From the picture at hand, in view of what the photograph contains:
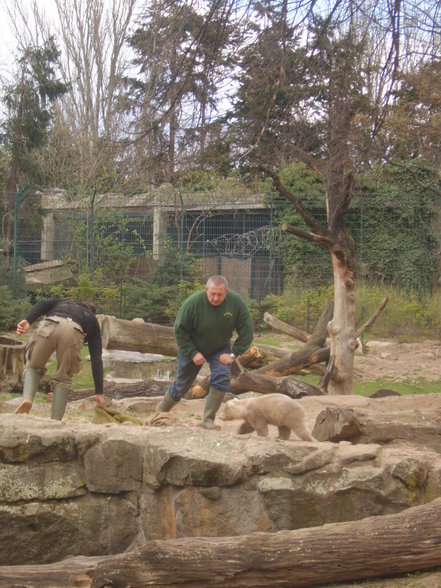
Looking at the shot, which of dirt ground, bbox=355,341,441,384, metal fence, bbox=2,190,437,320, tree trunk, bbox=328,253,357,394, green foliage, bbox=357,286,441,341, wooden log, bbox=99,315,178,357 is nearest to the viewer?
tree trunk, bbox=328,253,357,394

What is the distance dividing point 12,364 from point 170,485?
22.6 ft

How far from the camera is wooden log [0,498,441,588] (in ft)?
15.5

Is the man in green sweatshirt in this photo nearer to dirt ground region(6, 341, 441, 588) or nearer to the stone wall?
dirt ground region(6, 341, 441, 588)

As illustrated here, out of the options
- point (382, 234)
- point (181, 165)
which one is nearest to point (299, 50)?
point (181, 165)

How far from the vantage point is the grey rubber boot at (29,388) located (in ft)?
24.3

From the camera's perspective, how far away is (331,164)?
10266 mm

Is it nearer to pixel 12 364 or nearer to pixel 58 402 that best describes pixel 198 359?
pixel 58 402

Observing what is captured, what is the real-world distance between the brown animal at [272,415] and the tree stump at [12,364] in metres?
5.04

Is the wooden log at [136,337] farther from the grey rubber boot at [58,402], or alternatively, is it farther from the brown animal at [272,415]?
the grey rubber boot at [58,402]

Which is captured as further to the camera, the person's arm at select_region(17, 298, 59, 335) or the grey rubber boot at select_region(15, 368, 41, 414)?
the person's arm at select_region(17, 298, 59, 335)

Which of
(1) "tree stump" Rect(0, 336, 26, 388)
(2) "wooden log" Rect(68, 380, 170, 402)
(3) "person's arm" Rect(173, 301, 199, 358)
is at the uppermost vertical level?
(3) "person's arm" Rect(173, 301, 199, 358)

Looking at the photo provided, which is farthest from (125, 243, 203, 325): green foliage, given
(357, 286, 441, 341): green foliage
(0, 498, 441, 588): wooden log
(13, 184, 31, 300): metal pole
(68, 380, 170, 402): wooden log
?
(0, 498, 441, 588): wooden log

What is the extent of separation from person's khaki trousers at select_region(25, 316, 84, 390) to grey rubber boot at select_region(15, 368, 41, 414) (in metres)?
0.06

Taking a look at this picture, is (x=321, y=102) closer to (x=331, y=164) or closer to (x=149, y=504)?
(x=331, y=164)
